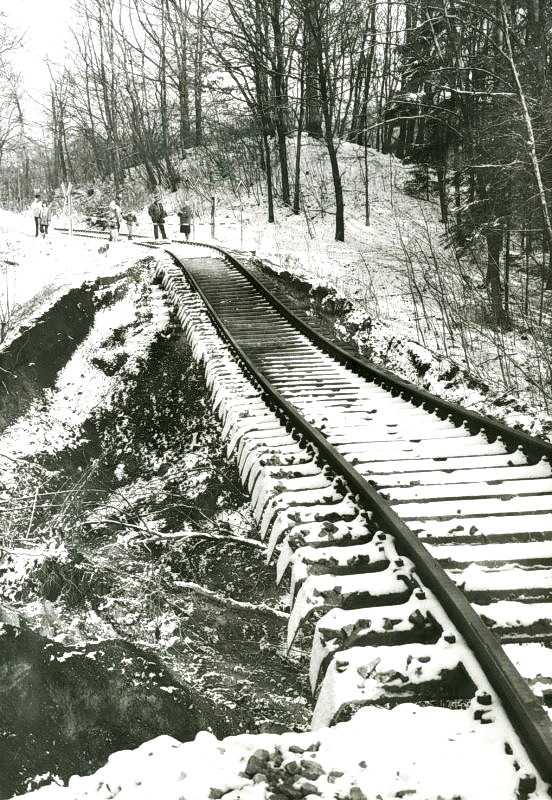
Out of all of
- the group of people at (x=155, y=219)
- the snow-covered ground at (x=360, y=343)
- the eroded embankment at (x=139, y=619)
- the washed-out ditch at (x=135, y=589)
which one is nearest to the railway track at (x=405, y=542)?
the snow-covered ground at (x=360, y=343)

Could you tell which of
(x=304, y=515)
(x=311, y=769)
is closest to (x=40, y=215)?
(x=304, y=515)

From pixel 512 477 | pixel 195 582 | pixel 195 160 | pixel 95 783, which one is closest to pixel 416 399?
pixel 512 477

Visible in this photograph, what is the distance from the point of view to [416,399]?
643 cm

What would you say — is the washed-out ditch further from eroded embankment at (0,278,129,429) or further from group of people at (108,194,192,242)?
group of people at (108,194,192,242)

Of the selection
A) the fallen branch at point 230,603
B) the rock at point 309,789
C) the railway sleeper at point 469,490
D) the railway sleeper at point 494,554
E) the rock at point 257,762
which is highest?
the railway sleeper at point 469,490

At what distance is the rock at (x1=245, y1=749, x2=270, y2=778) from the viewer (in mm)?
2055

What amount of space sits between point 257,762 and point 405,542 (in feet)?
4.96

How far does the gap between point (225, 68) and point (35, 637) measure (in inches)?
978

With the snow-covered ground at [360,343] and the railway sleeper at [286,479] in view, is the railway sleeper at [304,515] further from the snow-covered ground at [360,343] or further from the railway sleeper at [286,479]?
the snow-covered ground at [360,343]

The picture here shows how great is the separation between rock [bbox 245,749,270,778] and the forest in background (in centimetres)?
1044

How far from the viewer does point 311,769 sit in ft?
6.65

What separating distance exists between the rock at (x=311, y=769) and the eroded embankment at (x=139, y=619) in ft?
9.54

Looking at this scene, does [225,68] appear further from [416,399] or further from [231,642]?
[231,642]

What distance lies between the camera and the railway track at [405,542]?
2.42 meters
